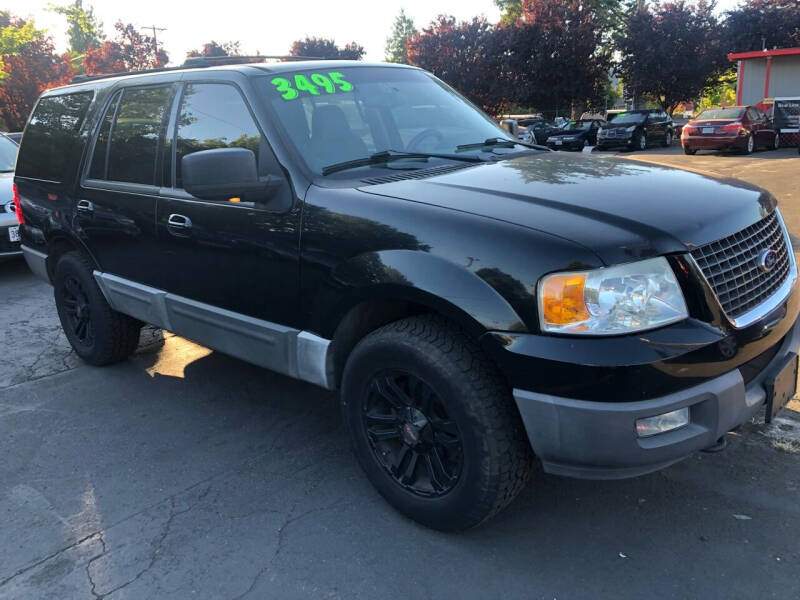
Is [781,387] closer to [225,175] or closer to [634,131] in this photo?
[225,175]

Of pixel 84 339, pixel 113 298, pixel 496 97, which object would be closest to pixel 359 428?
pixel 113 298

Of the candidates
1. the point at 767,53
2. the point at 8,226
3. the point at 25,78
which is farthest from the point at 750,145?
the point at 25,78

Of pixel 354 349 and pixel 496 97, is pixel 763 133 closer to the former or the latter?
pixel 496 97

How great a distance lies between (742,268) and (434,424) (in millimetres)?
1303

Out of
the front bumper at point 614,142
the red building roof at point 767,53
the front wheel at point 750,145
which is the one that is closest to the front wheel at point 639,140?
the front bumper at point 614,142

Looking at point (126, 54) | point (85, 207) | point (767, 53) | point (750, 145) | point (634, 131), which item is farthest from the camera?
point (126, 54)

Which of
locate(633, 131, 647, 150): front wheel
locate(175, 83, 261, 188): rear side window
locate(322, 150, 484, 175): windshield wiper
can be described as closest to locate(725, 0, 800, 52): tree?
locate(633, 131, 647, 150): front wheel

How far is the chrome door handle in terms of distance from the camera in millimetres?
3510

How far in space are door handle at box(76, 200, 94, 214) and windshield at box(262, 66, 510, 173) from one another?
164 centimetres

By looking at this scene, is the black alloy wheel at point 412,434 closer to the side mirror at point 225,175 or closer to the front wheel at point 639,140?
the side mirror at point 225,175

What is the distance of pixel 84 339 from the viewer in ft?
16.1

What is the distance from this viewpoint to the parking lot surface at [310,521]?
2.54 metres

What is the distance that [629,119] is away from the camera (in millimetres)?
23594

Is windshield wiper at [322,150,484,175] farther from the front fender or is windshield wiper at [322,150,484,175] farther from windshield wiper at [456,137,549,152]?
the front fender
